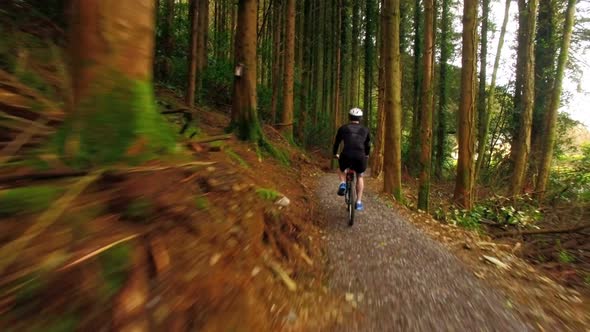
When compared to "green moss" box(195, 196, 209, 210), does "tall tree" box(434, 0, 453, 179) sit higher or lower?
higher

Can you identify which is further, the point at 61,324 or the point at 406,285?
the point at 406,285

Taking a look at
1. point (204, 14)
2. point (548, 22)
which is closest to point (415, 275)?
point (204, 14)

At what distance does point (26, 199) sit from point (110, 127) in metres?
0.65

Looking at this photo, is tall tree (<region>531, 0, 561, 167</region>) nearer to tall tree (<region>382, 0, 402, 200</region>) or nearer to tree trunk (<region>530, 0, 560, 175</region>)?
tree trunk (<region>530, 0, 560, 175</region>)

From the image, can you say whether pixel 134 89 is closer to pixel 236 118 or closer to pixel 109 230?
pixel 109 230

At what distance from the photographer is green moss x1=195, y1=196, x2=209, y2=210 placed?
8.30 ft

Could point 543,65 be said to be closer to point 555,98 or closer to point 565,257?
point 555,98

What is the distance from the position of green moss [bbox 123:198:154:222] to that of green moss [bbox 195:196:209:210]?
50 centimetres

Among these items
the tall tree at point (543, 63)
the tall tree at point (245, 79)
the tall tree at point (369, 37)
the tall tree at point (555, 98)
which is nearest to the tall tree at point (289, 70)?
the tall tree at point (245, 79)

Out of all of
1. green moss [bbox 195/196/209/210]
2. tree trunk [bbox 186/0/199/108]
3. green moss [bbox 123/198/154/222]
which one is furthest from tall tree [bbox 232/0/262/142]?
green moss [bbox 123/198/154/222]

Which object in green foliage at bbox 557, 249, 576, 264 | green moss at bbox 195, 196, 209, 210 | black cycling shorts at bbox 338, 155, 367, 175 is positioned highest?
black cycling shorts at bbox 338, 155, 367, 175

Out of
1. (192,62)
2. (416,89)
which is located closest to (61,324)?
(192,62)

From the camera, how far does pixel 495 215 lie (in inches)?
368

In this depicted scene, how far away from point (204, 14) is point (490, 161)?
15966 mm
